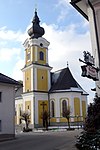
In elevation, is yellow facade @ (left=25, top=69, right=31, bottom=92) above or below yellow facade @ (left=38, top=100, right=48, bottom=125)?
above

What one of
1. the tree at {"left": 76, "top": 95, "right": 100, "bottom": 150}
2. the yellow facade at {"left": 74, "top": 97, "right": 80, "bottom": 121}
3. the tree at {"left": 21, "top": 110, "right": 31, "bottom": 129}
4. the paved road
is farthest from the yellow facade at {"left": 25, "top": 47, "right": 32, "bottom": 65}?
the tree at {"left": 76, "top": 95, "right": 100, "bottom": 150}

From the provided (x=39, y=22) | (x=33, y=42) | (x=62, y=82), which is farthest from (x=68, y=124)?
(x=39, y=22)

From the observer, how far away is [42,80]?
2265 inches

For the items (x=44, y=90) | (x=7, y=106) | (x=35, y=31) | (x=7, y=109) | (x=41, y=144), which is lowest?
(x=41, y=144)

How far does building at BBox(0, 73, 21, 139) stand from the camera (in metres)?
24.0

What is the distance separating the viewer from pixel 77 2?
12484mm

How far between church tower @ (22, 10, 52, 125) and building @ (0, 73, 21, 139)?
95.5 ft

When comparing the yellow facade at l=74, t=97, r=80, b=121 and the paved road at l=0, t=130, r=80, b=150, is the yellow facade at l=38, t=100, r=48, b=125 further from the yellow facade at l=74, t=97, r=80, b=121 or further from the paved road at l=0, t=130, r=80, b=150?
the paved road at l=0, t=130, r=80, b=150

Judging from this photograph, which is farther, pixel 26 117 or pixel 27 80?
pixel 27 80

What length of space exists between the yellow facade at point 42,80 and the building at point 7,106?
101ft

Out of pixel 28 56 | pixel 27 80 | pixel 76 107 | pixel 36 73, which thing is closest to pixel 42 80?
pixel 36 73

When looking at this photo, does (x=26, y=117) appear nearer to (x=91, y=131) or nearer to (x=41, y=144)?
(x=41, y=144)

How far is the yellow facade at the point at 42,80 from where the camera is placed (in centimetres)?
5654

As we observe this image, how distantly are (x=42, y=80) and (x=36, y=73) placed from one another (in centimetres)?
226
